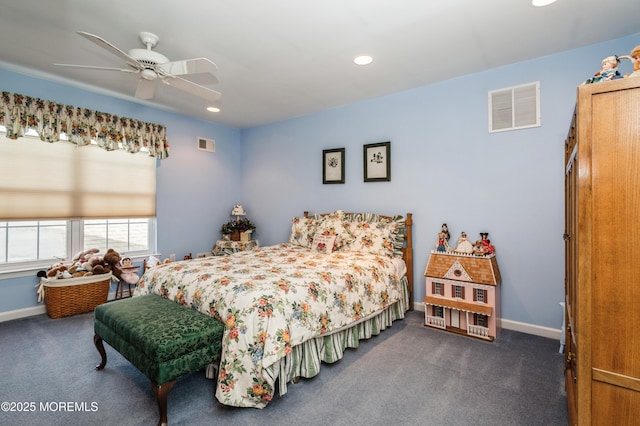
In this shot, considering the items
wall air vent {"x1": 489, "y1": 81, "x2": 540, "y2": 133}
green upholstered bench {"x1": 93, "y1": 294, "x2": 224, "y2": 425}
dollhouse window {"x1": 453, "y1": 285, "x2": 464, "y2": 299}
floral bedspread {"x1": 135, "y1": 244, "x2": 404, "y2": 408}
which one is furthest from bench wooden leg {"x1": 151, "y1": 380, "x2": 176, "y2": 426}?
wall air vent {"x1": 489, "y1": 81, "x2": 540, "y2": 133}

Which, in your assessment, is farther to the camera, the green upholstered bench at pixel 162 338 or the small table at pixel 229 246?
the small table at pixel 229 246

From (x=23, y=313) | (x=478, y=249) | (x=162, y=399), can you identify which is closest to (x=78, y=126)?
(x=23, y=313)

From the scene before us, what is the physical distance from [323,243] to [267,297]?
5.80ft

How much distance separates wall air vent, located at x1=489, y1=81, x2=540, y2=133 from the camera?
289 cm

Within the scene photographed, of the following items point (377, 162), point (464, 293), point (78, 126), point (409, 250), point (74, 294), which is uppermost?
point (78, 126)

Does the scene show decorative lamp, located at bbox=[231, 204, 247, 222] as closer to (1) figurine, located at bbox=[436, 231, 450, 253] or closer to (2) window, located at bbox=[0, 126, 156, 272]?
→ (2) window, located at bbox=[0, 126, 156, 272]

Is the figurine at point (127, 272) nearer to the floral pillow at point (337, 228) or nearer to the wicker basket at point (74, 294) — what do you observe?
the wicker basket at point (74, 294)

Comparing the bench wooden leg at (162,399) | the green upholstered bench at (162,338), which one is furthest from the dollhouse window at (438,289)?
the bench wooden leg at (162,399)

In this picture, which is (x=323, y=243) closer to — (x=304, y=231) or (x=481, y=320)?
(x=304, y=231)

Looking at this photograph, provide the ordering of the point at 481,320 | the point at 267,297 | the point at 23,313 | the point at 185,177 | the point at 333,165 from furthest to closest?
the point at 185,177 → the point at 333,165 → the point at 23,313 → the point at 481,320 → the point at 267,297

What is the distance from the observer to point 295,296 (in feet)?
6.91

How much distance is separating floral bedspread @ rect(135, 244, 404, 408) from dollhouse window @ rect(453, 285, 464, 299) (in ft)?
1.77

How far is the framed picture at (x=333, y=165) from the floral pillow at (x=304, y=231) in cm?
62

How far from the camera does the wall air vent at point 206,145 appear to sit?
16.0ft
